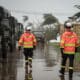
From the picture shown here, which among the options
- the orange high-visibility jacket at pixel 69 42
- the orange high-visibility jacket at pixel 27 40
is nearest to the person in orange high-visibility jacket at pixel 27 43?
the orange high-visibility jacket at pixel 27 40

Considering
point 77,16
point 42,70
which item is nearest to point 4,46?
point 42,70

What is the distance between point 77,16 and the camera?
142ft

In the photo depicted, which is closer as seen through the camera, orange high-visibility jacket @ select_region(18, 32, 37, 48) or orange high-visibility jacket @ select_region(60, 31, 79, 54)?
orange high-visibility jacket @ select_region(60, 31, 79, 54)

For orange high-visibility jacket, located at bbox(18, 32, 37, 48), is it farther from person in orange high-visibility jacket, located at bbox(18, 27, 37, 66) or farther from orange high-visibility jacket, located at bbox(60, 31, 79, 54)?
orange high-visibility jacket, located at bbox(60, 31, 79, 54)

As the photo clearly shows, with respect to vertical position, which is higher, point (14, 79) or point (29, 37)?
point (29, 37)

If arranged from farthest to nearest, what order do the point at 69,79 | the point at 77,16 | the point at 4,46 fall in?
the point at 77,16
the point at 4,46
the point at 69,79

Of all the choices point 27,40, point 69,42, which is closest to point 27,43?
point 27,40

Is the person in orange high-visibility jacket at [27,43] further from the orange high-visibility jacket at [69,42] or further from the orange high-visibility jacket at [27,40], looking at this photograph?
the orange high-visibility jacket at [69,42]

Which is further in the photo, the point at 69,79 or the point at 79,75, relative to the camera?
the point at 79,75

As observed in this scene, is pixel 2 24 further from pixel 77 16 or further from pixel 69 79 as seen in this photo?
pixel 77 16

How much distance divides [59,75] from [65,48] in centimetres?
166

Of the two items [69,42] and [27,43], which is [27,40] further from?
[69,42]

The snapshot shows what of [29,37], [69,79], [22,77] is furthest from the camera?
[29,37]

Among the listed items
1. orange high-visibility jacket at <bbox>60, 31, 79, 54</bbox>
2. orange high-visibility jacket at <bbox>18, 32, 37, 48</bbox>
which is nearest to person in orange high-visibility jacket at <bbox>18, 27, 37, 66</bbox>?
orange high-visibility jacket at <bbox>18, 32, 37, 48</bbox>
